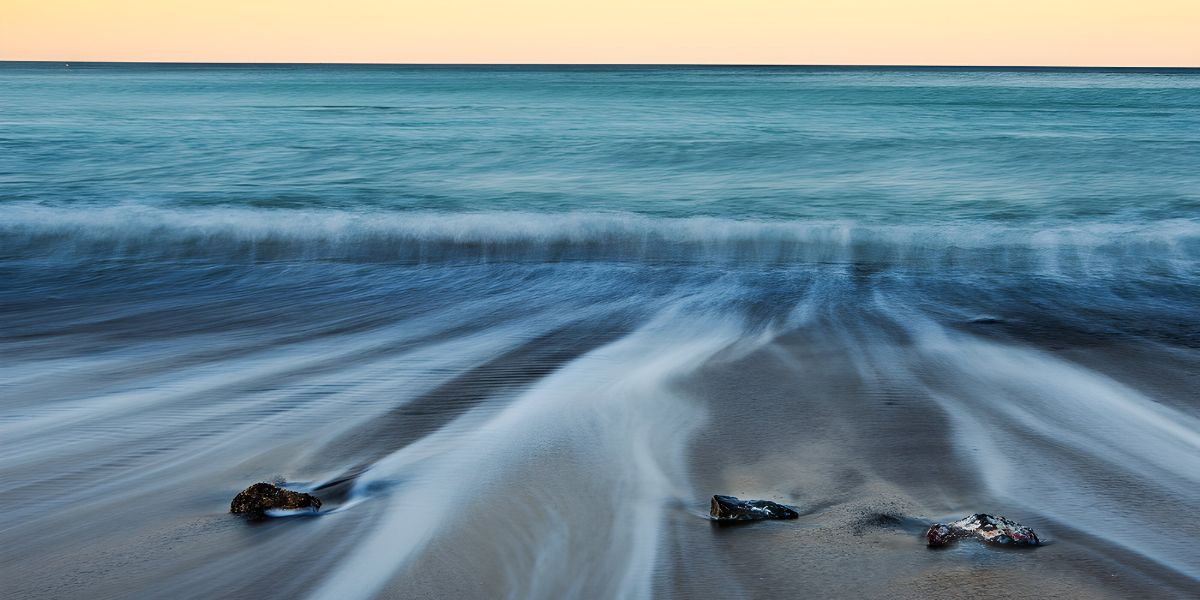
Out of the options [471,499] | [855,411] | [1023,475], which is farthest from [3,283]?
[1023,475]

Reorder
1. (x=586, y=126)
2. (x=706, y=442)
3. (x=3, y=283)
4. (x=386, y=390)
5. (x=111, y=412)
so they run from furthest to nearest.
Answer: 1. (x=586, y=126)
2. (x=3, y=283)
3. (x=386, y=390)
4. (x=111, y=412)
5. (x=706, y=442)

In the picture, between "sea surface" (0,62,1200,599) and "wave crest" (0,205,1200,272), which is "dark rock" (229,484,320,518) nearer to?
"sea surface" (0,62,1200,599)

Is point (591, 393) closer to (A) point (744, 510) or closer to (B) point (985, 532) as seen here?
(A) point (744, 510)

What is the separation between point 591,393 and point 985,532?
7.01 ft

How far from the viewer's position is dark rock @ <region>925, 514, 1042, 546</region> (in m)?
2.98

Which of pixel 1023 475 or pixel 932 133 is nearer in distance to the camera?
pixel 1023 475

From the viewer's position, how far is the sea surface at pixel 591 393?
2.96m

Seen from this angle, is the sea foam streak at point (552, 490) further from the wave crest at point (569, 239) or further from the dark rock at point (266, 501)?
the wave crest at point (569, 239)

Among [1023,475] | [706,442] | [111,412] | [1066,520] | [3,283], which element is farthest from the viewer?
[3,283]

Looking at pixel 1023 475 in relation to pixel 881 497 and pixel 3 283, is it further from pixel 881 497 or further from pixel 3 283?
pixel 3 283

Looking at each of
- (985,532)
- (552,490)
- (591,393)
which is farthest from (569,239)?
(985,532)

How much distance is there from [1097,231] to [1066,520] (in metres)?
8.25

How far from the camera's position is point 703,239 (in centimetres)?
1013

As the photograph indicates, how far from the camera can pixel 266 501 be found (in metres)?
3.24
